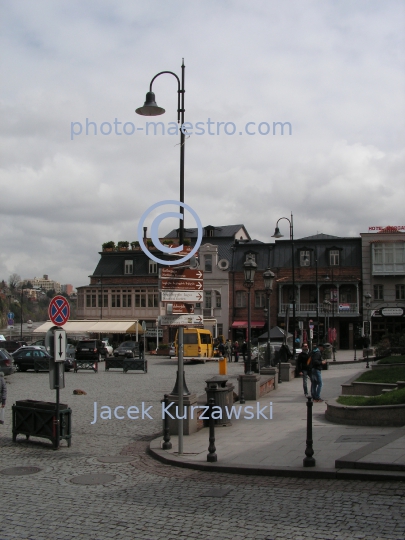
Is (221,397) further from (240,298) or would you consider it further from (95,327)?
(240,298)

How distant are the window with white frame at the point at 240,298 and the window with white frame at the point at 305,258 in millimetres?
6719

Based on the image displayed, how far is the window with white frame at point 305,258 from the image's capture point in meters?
63.3

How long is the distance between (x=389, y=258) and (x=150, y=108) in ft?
170

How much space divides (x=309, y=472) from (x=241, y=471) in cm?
110

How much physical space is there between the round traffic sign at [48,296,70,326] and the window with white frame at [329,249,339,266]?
2054 inches

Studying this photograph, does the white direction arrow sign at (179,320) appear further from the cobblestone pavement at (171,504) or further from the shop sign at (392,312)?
the shop sign at (392,312)

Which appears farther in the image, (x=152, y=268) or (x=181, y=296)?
(x=152, y=268)

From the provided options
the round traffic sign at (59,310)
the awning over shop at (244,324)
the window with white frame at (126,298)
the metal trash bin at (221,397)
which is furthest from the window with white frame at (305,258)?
the round traffic sign at (59,310)

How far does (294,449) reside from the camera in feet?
36.0

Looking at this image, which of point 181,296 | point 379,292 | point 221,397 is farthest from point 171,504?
point 379,292

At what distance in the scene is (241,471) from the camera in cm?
964

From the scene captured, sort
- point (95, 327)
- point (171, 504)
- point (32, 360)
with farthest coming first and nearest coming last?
point (95, 327), point (32, 360), point (171, 504)

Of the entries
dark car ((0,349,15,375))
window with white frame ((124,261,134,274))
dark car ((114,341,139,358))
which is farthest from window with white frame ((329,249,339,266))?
dark car ((0,349,15,375))

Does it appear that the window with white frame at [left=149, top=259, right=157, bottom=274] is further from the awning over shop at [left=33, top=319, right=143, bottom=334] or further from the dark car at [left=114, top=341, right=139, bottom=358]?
the dark car at [left=114, top=341, right=139, bottom=358]
